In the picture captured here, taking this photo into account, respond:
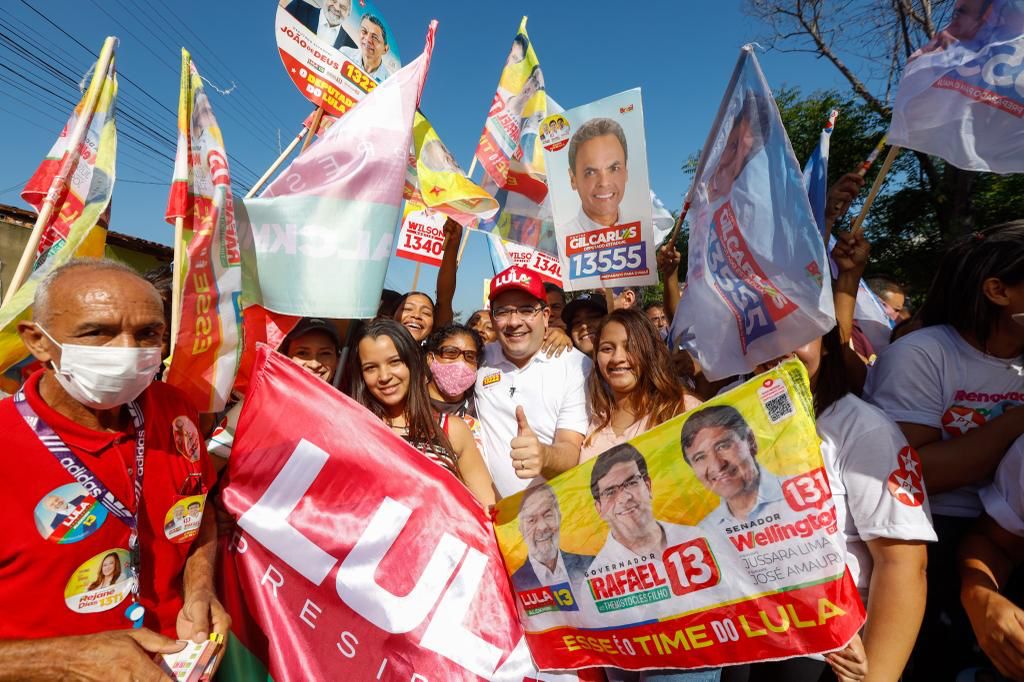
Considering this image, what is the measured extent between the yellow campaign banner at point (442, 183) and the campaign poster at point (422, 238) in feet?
7.82

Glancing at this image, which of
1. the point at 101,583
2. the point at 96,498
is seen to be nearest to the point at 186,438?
the point at 96,498

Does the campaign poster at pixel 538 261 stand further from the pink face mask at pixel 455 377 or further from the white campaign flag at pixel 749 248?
the white campaign flag at pixel 749 248

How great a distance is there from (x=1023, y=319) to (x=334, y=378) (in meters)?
3.19

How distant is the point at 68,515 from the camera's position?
174 centimetres

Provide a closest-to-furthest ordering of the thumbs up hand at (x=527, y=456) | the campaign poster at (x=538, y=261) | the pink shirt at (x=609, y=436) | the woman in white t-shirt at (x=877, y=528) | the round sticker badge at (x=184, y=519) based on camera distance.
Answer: the woman in white t-shirt at (x=877, y=528) → the round sticker badge at (x=184, y=519) → the thumbs up hand at (x=527, y=456) → the pink shirt at (x=609, y=436) → the campaign poster at (x=538, y=261)

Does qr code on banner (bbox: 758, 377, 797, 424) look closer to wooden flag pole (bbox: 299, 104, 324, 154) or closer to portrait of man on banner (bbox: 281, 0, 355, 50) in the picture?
wooden flag pole (bbox: 299, 104, 324, 154)

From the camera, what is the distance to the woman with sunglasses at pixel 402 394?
2.93 metres

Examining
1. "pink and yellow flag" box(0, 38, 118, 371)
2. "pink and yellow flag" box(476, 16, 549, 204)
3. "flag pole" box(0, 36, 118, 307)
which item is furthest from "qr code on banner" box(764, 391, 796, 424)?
"pink and yellow flag" box(476, 16, 549, 204)

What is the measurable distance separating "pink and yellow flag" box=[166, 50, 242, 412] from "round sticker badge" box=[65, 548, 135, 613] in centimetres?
81

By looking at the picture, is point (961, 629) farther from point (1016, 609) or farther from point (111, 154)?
point (111, 154)

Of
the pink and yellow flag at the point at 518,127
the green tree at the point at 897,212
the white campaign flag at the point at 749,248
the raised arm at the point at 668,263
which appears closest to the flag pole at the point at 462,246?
the pink and yellow flag at the point at 518,127

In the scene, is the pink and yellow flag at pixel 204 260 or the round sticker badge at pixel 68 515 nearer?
the round sticker badge at pixel 68 515

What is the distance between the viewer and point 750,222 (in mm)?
2484

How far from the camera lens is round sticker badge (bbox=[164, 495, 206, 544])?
82.0 inches
